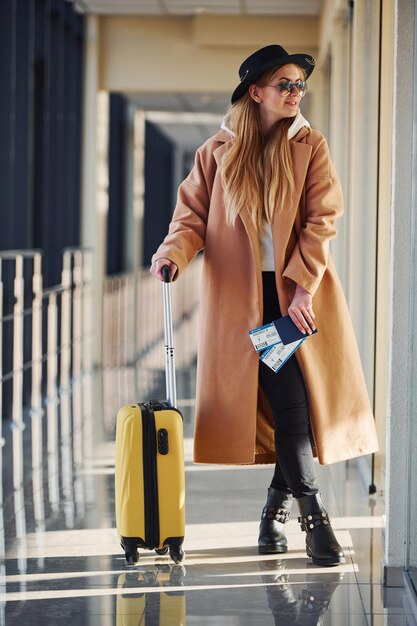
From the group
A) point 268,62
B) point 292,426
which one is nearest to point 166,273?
point 292,426

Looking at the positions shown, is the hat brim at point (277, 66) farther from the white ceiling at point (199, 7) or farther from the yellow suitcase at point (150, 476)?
the white ceiling at point (199, 7)

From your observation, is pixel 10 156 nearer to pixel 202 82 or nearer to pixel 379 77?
pixel 202 82

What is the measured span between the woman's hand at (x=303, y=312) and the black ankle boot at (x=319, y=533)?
0.50m

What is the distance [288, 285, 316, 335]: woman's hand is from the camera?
10.4 ft

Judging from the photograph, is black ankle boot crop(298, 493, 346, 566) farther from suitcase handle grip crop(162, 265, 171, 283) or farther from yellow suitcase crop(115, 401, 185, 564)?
suitcase handle grip crop(162, 265, 171, 283)

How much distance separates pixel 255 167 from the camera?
332cm

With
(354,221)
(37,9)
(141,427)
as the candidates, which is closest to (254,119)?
(141,427)

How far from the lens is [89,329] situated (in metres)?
9.08

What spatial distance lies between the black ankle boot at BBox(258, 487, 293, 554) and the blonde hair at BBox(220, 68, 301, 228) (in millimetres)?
856

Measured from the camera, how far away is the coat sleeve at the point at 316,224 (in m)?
3.19

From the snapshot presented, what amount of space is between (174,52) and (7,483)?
17.5 feet

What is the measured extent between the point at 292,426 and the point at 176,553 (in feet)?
1.65

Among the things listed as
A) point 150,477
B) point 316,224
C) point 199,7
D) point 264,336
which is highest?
point 199,7

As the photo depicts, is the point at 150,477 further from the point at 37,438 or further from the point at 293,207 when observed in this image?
the point at 37,438
